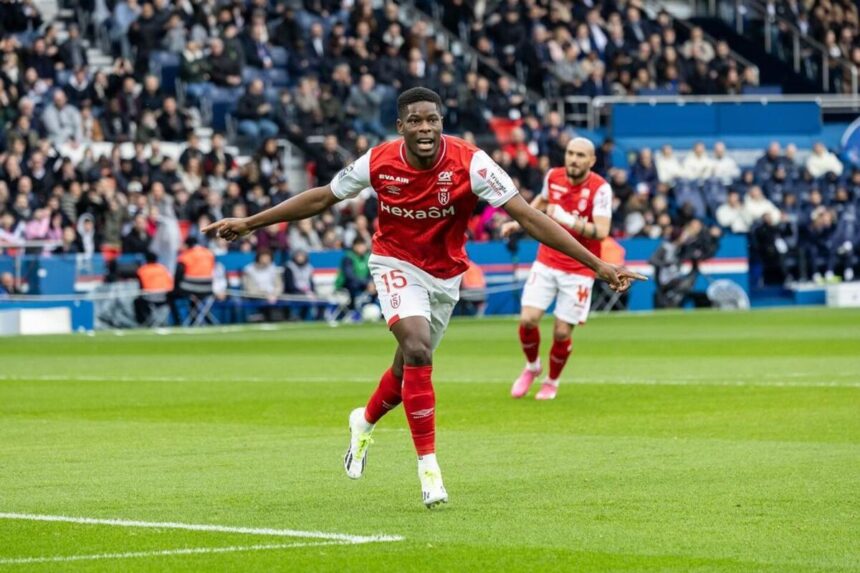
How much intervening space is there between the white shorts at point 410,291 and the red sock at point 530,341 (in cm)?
692

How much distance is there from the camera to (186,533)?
28.6ft

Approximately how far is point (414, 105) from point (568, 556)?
2997 mm

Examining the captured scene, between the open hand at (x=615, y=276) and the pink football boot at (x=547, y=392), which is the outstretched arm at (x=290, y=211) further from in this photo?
the pink football boot at (x=547, y=392)

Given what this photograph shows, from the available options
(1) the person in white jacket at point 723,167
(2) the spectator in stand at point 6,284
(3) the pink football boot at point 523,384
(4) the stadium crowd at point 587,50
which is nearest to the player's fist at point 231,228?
(3) the pink football boot at point 523,384

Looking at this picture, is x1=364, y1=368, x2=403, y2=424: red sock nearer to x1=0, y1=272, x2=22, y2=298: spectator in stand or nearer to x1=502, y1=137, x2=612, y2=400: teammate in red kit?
x1=502, y1=137, x2=612, y2=400: teammate in red kit

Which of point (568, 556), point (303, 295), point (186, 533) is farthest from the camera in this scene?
point (303, 295)

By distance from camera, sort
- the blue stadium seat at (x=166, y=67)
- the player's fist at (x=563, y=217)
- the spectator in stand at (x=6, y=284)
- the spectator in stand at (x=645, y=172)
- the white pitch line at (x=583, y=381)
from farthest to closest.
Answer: the spectator in stand at (x=645, y=172) < the blue stadium seat at (x=166, y=67) < the spectator in stand at (x=6, y=284) < the white pitch line at (x=583, y=381) < the player's fist at (x=563, y=217)

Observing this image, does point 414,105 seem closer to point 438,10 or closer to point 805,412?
point 805,412

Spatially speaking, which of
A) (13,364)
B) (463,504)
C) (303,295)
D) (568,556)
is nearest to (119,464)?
(463,504)

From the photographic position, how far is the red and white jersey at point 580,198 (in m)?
16.9

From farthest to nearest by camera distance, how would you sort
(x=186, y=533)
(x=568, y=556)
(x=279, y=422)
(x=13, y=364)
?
(x=13, y=364) → (x=279, y=422) → (x=186, y=533) → (x=568, y=556)

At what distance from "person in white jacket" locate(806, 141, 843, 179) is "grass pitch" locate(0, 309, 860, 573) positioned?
19755 millimetres

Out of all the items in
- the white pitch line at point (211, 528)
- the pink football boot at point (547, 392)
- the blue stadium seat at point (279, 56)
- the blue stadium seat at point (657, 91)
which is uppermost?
the blue stadium seat at point (279, 56)

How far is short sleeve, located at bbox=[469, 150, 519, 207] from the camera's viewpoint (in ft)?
32.8
